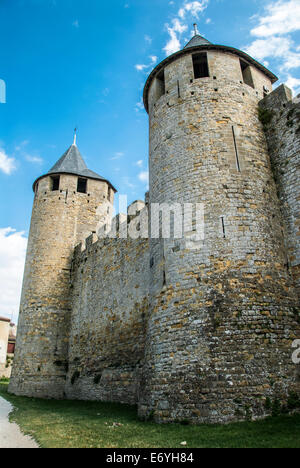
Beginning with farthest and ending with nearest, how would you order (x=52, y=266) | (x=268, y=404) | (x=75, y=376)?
(x=52, y=266)
(x=75, y=376)
(x=268, y=404)

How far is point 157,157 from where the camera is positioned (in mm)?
9289

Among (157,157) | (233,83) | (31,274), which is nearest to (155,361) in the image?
(157,157)

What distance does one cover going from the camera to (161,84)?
10.6 metres

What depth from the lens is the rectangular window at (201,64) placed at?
10.3m

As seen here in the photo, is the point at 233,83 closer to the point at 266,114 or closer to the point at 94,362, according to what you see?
the point at 266,114

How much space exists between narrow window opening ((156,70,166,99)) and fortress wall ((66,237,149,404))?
4352mm

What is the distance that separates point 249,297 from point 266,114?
194 inches

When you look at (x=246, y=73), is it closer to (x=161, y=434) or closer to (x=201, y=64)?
(x=201, y=64)

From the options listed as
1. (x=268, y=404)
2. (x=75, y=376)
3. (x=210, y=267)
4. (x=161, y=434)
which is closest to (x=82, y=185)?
(x=75, y=376)

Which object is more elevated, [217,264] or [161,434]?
[217,264]

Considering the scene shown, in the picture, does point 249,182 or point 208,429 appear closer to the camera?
point 208,429

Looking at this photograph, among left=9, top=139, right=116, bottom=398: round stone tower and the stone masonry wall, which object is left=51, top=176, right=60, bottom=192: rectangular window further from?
the stone masonry wall

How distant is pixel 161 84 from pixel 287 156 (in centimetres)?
445

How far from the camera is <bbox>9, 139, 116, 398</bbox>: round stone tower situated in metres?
14.8
